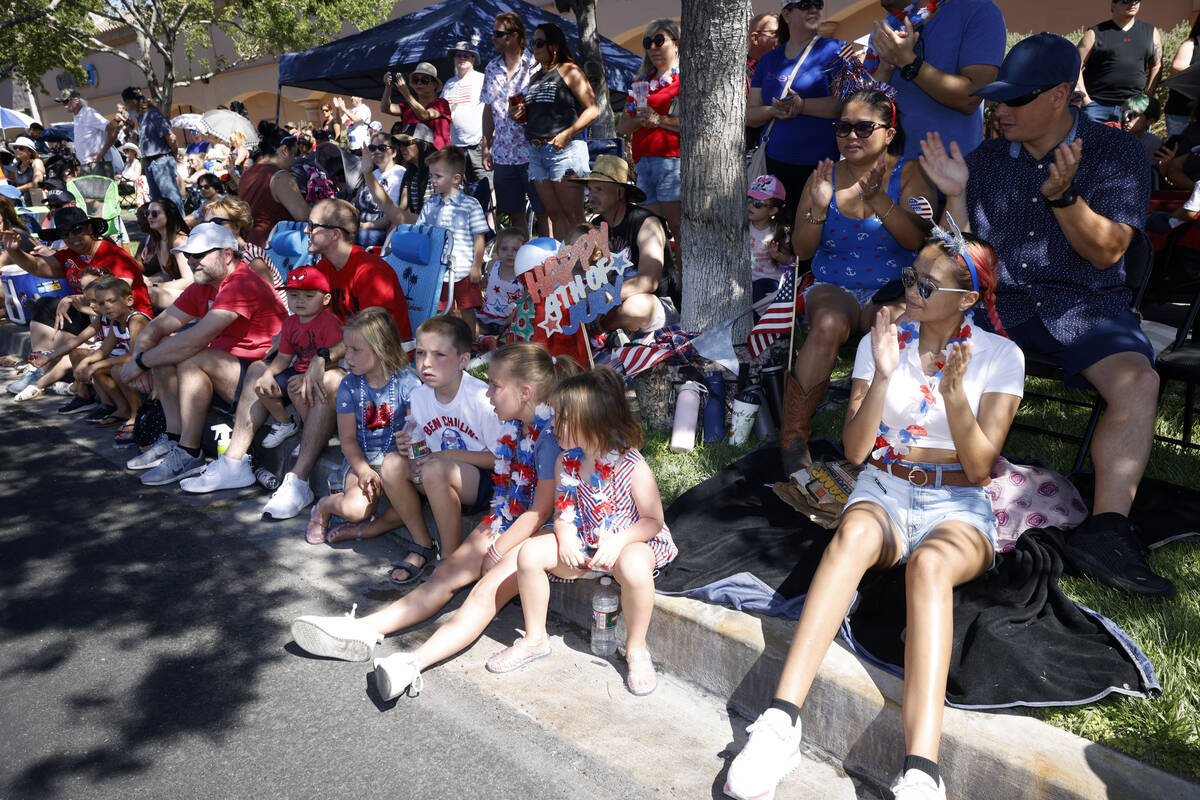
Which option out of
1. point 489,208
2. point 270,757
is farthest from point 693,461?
point 489,208

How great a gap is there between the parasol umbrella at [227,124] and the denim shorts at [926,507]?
11.8 meters

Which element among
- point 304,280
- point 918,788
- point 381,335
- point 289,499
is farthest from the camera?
point 304,280

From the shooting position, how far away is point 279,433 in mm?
5340

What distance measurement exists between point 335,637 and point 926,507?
2.20 metres

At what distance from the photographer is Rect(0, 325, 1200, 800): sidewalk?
2.40 metres

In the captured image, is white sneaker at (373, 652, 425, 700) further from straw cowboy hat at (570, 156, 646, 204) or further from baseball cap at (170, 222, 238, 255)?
baseball cap at (170, 222, 238, 255)

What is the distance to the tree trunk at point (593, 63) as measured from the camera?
8.90m

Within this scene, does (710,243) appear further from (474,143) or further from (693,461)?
(474,143)

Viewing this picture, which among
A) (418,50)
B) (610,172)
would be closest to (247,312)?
(610,172)

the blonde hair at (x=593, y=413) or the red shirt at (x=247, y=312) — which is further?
the red shirt at (x=247, y=312)

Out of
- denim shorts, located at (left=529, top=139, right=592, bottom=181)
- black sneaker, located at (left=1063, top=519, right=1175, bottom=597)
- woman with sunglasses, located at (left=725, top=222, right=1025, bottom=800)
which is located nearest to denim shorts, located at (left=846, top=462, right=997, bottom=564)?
woman with sunglasses, located at (left=725, top=222, right=1025, bottom=800)

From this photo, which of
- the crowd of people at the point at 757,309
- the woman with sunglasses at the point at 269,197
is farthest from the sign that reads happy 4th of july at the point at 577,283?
the woman with sunglasses at the point at 269,197

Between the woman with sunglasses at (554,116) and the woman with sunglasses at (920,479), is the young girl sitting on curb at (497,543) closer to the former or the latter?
the woman with sunglasses at (920,479)

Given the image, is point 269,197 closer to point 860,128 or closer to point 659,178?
point 659,178
